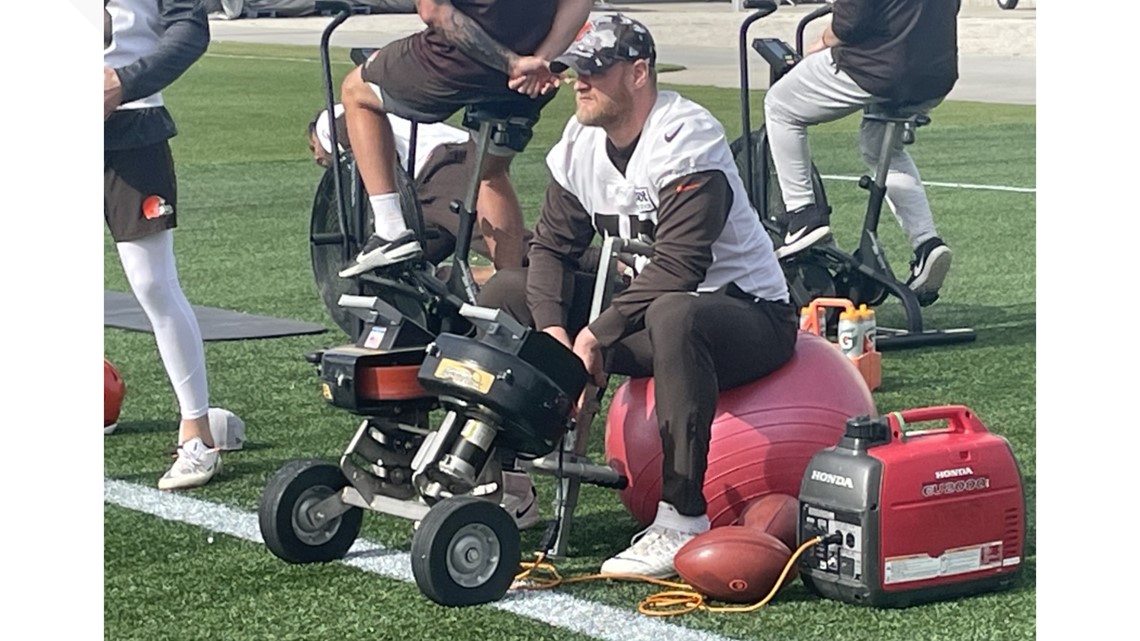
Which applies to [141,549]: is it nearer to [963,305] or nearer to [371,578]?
[371,578]

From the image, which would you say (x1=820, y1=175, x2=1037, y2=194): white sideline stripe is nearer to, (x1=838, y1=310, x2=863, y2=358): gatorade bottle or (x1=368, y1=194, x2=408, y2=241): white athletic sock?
(x1=838, y1=310, x2=863, y2=358): gatorade bottle

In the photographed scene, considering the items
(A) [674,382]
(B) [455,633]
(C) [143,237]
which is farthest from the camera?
(C) [143,237]

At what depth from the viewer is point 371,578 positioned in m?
4.79

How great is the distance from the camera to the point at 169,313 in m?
5.81

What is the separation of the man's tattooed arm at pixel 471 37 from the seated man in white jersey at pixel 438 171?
584 mm

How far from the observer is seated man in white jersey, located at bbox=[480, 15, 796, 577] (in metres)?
4.72

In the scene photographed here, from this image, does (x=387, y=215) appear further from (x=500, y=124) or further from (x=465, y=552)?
(x=465, y=552)

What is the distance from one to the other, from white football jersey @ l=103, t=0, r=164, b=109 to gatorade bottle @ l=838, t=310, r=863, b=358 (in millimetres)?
2666

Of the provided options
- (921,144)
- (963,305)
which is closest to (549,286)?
(963,305)

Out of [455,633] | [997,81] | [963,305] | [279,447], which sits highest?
[455,633]

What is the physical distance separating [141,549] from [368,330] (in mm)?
856

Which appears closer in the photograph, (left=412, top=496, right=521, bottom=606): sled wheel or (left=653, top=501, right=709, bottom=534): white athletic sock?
(left=412, top=496, right=521, bottom=606): sled wheel

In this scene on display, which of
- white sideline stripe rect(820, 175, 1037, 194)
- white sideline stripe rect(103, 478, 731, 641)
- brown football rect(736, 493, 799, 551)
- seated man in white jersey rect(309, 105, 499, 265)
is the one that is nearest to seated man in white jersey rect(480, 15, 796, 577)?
brown football rect(736, 493, 799, 551)

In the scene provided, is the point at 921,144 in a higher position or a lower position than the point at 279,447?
lower
